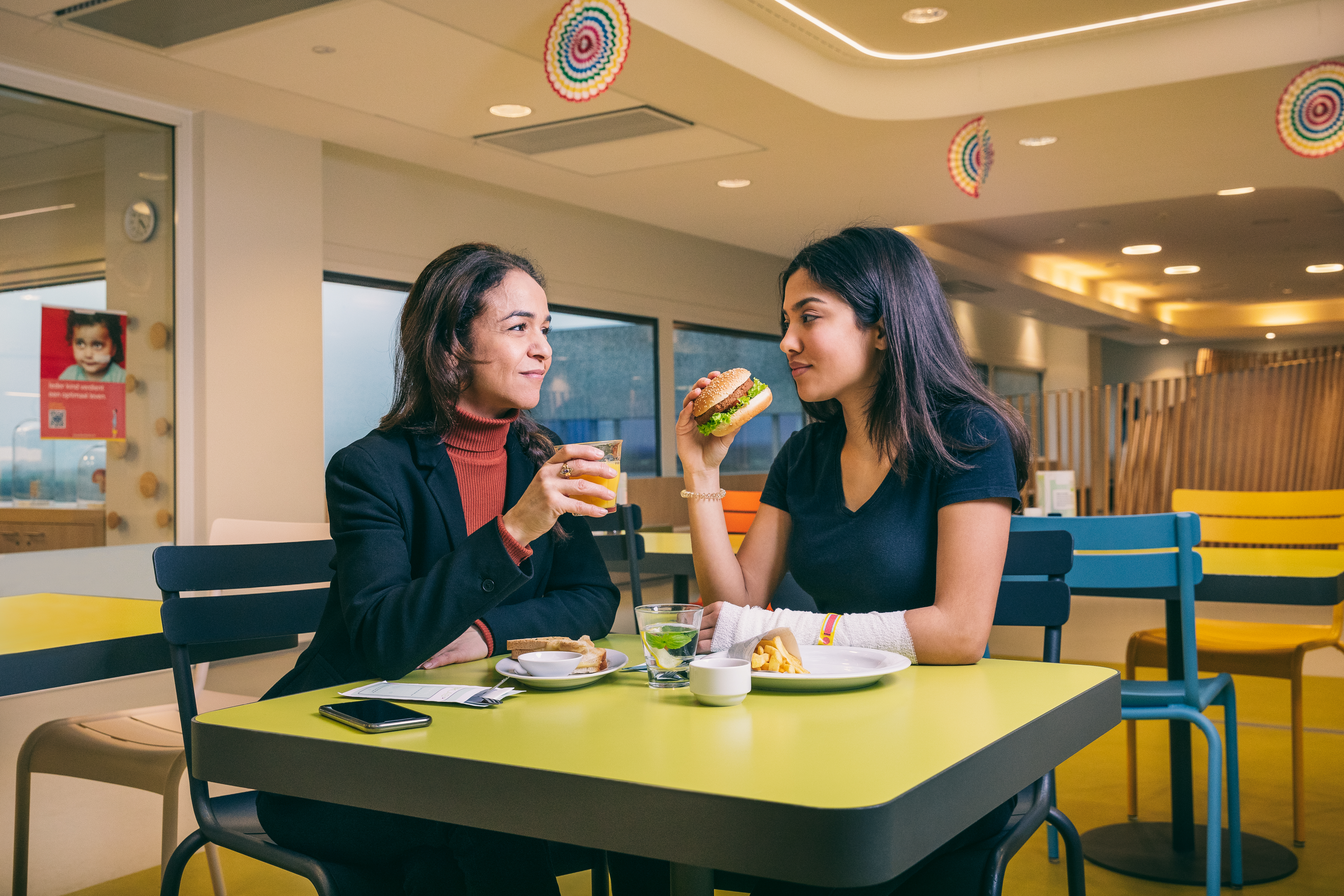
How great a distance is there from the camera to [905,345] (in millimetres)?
1676

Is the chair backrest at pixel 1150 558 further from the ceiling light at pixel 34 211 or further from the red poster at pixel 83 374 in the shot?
the ceiling light at pixel 34 211

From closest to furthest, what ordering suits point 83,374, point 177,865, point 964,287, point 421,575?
point 177,865 < point 421,575 < point 83,374 < point 964,287

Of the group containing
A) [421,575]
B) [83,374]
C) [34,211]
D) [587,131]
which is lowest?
[421,575]

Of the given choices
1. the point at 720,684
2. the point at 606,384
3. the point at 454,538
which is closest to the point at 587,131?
the point at 606,384

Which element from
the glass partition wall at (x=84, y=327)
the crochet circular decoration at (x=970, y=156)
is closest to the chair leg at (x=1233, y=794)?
the crochet circular decoration at (x=970, y=156)

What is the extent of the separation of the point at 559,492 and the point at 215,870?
55.1 inches

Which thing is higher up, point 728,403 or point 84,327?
point 84,327

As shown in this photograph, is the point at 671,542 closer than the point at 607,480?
No

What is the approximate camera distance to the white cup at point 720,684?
1071 mm

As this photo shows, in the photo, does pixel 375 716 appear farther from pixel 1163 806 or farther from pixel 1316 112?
pixel 1316 112

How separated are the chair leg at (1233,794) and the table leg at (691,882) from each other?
6.26 ft

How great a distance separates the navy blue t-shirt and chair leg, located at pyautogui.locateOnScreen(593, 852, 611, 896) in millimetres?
514

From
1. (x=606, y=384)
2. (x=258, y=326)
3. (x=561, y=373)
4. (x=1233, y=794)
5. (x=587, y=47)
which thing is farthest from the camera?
(x=606, y=384)

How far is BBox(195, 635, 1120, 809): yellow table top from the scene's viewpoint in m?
0.81
